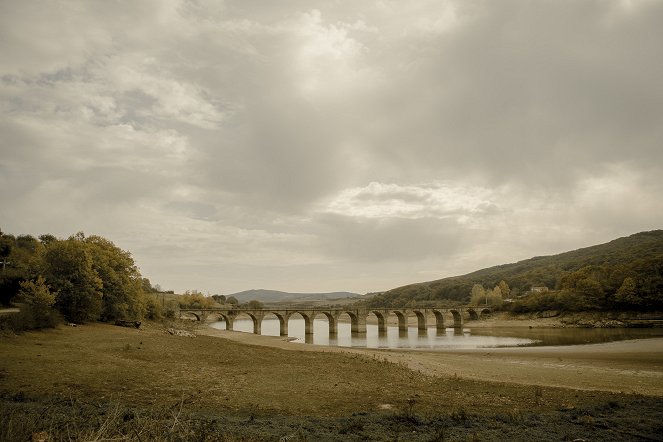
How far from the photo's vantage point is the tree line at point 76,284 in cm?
2888

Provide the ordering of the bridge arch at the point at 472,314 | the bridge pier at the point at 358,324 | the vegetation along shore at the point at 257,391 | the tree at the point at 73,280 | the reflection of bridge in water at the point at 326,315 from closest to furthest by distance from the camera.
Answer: the vegetation along shore at the point at 257,391, the tree at the point at 73,280, the reflection of bridge in water at the point at 326,315, the bridge pier at the point at 358,324, the bridge arch at the point at 472,314

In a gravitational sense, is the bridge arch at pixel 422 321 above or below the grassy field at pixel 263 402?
below

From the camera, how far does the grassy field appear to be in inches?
310

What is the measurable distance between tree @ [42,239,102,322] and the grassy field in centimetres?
1166

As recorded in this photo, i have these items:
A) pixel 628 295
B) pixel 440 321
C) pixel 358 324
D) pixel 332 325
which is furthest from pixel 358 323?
pixel 628 295

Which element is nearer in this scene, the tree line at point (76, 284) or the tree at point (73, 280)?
the tree line at point (76, 284)

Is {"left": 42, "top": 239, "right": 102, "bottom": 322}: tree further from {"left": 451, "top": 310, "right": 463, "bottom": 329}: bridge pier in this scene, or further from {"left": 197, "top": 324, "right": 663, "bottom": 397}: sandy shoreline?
{"left": 451, "top": 310, "right": 463, "bottom": 329}: bridge pier

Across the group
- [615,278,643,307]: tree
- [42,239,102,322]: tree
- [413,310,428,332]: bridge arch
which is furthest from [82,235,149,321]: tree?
[615,278,643,307]: tree

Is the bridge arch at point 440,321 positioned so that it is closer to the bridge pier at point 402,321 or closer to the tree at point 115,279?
the bridge pier at point 402,321

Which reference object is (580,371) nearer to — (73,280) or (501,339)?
(73,280)

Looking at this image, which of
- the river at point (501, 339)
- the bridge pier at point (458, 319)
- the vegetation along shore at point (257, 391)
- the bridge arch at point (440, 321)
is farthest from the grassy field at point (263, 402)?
the bridge pier at point (458, 319)

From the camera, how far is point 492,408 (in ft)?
41.9

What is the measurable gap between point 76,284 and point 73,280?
1.47 feet

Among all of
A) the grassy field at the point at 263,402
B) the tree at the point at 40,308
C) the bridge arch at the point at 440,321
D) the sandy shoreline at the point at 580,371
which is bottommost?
the bridge arch at the point at 440,321
